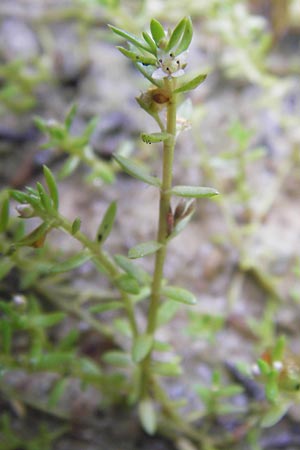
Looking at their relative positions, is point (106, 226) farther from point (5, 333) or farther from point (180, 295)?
point (5, 333)

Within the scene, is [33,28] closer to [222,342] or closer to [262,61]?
[262,61]

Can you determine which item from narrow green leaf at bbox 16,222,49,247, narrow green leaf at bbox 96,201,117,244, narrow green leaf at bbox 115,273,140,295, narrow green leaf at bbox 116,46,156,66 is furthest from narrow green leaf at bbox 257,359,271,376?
narrow green leaf at bbox 116,46,156,66

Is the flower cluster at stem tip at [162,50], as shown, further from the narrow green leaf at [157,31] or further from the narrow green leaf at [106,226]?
the narrow green leaf at [106,226]

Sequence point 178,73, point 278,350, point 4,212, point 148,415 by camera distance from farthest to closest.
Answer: point 148,415
point 278,350
point 4,212
point 178,73

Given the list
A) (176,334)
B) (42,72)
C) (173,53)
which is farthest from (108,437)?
(42,72)

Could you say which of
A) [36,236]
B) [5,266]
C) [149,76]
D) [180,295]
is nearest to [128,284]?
[180,295]

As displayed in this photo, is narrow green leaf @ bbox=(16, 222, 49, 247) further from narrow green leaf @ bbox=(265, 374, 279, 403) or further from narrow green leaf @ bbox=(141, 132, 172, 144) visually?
narrow green leaf @ bbox=(265, 374, 279, 403)
